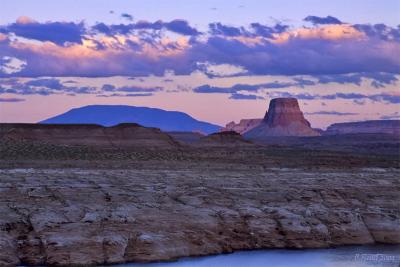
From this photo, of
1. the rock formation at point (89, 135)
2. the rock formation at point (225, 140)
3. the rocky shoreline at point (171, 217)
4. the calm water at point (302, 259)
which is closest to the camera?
the rocky shoreline at point (171, 217)

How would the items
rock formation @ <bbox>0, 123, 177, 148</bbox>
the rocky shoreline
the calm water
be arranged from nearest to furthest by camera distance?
the rocky shoreline, the calm water, rock formation @ <bbox>0, 123, 177, 148</bbox>

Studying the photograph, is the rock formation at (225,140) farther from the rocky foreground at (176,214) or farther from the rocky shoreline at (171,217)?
the rocky shoreline at (171,217)

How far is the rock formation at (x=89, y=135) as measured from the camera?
74125 mm

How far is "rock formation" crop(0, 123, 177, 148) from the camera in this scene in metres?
74.1

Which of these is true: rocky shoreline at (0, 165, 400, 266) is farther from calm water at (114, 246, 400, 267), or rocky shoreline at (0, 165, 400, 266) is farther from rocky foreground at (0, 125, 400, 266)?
calm water at (114, 246, 400, 267)

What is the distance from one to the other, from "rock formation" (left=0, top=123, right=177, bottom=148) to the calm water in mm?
50718

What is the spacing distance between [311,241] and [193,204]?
4287mm

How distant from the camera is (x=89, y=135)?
78000 millimetres

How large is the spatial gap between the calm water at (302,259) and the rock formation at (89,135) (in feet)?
166

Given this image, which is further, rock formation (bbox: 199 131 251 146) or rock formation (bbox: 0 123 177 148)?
rock formation (bbox: 199 131 251 146)

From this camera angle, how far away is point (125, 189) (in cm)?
2791

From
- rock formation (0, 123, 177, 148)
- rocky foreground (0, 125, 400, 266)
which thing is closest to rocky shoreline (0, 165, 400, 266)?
rocky foreground (0, 125, 400, 266)

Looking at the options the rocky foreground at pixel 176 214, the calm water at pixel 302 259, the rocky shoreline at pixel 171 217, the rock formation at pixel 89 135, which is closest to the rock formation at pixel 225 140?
the rock formation at pixel 89 135

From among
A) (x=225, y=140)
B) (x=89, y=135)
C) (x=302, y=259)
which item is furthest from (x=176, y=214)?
(x=225, y=140)
